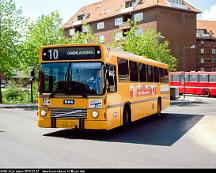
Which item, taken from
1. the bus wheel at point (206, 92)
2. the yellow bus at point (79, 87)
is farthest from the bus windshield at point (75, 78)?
the bus wheel at point (206, 92)

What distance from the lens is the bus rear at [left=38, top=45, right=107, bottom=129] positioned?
1309 cm

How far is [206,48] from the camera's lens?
307 feet

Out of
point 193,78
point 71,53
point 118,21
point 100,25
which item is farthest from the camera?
point 100,25

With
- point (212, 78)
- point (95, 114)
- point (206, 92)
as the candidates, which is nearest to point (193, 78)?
point (206, 92)

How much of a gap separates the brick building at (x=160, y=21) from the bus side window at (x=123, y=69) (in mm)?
50037

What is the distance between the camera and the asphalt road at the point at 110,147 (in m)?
9.01

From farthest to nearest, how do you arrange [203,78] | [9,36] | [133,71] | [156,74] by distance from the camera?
[203,78], [9,36], [156,74], [133,71]

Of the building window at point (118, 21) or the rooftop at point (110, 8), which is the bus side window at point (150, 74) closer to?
the rooftop at point (110, 8)

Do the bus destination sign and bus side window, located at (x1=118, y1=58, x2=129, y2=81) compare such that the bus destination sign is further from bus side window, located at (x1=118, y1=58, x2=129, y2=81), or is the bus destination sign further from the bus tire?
the bus tire

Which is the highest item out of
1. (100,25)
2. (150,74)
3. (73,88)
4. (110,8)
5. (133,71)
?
(110,8)

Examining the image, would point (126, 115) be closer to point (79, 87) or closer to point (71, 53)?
point (79, 87)

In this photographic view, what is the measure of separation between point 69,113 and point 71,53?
1.93 metres

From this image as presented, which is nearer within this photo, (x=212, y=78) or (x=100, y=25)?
(x=212, y=78)

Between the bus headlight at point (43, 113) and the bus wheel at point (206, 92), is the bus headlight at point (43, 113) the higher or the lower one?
the higher one
